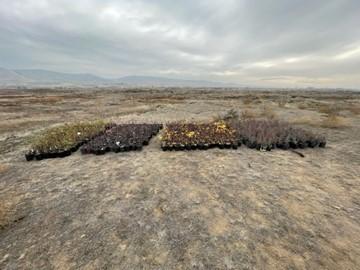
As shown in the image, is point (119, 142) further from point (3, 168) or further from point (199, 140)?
point (3, 168)

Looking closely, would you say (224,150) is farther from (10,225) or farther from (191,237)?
(10,225)

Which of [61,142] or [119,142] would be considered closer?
[61,142]

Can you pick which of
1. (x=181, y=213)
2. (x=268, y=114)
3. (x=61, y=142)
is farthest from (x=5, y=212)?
(x=268, y=114)

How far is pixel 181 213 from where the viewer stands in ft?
16.1

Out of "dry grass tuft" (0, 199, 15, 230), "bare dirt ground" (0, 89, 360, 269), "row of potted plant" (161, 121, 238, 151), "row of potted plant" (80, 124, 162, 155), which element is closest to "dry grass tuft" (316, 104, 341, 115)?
"row of potted plant" (161, 121, 238, 151)

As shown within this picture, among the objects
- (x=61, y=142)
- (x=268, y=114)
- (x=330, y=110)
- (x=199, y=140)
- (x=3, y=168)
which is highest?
(x=199, y=140)

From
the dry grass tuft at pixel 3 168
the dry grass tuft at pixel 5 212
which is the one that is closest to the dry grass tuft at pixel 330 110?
the dry grass tuft at pixel 3 168

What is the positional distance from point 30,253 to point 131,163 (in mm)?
4436

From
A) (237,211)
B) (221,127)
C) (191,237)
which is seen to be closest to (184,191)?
(237,211)

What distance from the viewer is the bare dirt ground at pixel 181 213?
3719 mm

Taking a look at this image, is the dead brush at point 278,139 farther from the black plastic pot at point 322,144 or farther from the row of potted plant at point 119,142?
the row of potted plant at point 119,142

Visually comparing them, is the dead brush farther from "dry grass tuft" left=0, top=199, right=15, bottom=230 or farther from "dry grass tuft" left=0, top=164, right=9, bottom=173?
"dry grass tuft" left=0, top=164, right=9, bottom=173

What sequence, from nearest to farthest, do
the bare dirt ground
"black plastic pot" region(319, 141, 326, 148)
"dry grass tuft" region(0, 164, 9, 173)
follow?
the bare dirt ground, "dry grass tuft" region(0, 164, 9, 173), "black plastic pot" region(319, 141, 326, 148)

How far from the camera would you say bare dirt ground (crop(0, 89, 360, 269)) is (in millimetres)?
3719
